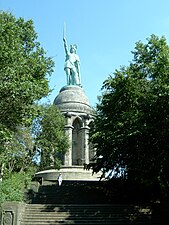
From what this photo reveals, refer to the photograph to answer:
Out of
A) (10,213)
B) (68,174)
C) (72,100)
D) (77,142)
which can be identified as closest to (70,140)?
(77,142)

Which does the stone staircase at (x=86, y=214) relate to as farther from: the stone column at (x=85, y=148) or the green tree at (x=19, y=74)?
the stone column at (x=85, y=148)

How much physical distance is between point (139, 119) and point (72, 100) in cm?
2010

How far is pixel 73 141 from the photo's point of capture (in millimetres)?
34812

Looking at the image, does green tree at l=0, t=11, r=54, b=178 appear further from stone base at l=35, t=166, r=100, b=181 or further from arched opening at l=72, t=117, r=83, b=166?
arched opening at l=72, t=117, r=83, b=166

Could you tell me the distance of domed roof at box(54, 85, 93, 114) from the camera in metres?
34.8

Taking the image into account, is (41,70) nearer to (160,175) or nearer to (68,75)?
(160,175)

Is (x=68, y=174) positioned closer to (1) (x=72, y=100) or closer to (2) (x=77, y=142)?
(2) (x=77, y=142)

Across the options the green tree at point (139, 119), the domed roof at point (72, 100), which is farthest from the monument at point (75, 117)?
the green tree at point (139, 119)

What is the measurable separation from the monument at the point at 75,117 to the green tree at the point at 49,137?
3090 millimetres

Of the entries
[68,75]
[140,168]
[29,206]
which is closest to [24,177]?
[29,206]

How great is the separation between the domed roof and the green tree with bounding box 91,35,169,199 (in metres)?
14.9

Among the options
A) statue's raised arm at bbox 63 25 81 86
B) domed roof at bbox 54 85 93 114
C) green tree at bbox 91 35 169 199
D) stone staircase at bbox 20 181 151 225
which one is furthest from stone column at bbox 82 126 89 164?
stone staircase at bbox 20 181 151 225

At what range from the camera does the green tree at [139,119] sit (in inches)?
604

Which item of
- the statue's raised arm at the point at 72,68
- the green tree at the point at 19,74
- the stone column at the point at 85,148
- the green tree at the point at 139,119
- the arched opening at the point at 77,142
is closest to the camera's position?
the green tree at the point at 19,74
